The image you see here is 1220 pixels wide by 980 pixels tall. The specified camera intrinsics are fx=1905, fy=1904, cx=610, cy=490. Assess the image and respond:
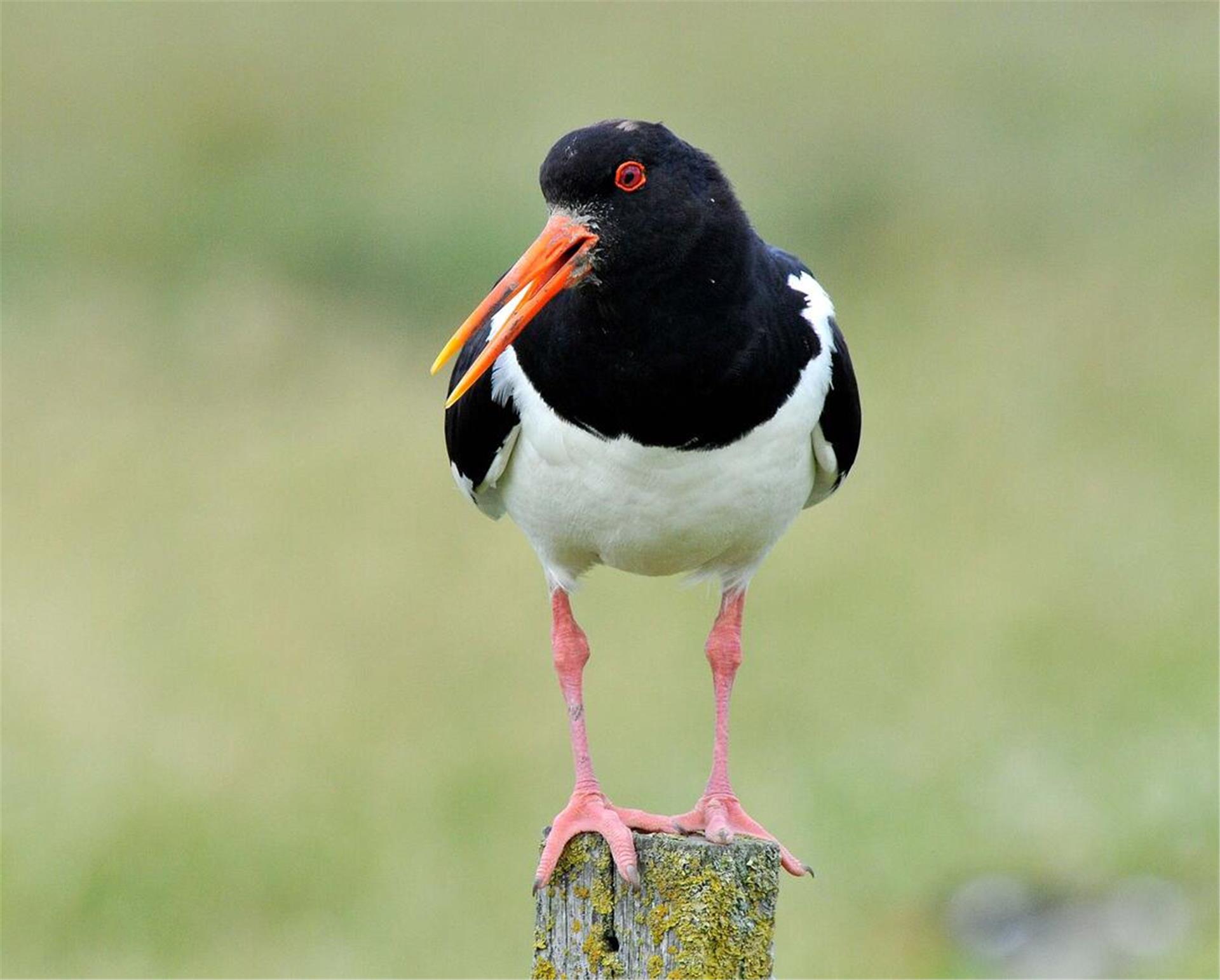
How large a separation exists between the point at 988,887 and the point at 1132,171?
9219 millimetres

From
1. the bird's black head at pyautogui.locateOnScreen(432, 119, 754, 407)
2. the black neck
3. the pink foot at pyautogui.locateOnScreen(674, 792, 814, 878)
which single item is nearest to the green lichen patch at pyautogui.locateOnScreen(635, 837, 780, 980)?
the pink foot at pyautogui.locateOnScreen(674, 792, 814, 878)

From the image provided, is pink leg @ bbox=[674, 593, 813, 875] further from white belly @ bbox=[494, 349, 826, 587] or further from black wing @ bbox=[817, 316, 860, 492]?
black wing @ bbox=[817, 316, 860, 492]

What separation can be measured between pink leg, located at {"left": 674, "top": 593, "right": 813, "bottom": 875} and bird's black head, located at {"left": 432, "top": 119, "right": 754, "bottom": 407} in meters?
1.38

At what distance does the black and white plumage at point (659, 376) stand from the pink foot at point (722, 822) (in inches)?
28.8

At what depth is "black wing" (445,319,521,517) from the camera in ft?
18.6

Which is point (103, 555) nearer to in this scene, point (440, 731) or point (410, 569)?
point (410, 569)

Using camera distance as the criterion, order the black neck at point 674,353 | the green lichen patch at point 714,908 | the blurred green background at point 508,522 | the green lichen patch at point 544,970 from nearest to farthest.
Result: 1. the green lichen patch at point 714,908
2. the green lichen patch at point 544,970
3. the black neck at point 674,353
4. the blurred green background at point 508,522

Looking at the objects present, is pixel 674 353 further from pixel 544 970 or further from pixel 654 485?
pixel 544 970

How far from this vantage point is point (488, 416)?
18.7 ft

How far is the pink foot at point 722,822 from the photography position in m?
5.44

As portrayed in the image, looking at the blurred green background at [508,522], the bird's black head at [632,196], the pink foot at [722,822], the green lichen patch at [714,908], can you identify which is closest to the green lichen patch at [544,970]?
the green lichen patch at [714,908]

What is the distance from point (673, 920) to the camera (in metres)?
4.58

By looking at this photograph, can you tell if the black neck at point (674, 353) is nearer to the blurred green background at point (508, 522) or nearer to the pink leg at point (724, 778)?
the pink leg at point (724, 778)

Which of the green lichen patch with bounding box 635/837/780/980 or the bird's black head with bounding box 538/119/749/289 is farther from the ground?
the bird's black head with bounding box 538/119/749/289
